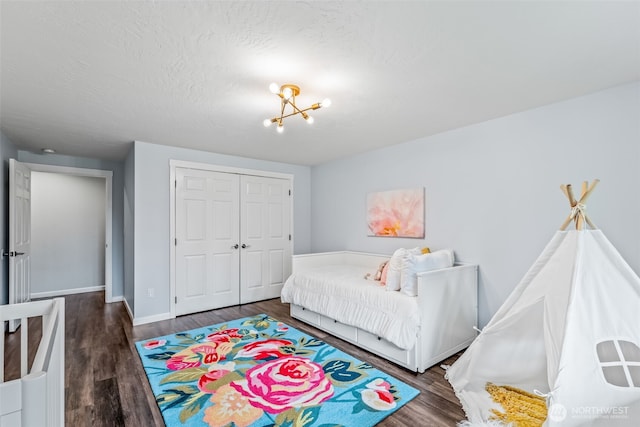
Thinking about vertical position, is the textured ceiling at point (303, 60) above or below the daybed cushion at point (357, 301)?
above

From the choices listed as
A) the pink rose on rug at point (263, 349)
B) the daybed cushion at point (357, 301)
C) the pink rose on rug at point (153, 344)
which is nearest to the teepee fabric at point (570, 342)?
the daybed cushion at point (357, 301)

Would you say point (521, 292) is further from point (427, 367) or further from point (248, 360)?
point (248, 360)

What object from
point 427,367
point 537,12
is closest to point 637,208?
point 537,12

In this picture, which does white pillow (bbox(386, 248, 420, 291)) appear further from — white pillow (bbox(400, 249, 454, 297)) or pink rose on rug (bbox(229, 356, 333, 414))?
pink rose on rug (bbox(229, 356, 333, 414))

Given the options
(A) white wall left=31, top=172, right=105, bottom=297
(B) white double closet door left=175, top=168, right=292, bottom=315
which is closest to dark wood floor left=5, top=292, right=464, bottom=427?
(B) white double closet door left=175, top=168, right=292, bottom=315

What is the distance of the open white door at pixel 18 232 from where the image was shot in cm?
343

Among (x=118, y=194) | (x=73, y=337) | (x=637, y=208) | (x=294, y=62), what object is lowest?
(x=73, y=337)

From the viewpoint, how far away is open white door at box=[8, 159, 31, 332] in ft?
11.2

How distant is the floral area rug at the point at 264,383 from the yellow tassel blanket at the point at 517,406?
1.74ft

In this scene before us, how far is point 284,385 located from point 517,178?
8.99 feet

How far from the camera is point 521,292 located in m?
2.19

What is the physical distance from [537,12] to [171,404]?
3.14 metres

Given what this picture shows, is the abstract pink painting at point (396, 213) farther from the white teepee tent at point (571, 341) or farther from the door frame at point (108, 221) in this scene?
the door frame at point (108, 221)

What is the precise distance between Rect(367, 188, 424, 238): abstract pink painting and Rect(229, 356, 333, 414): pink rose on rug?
1.97m
